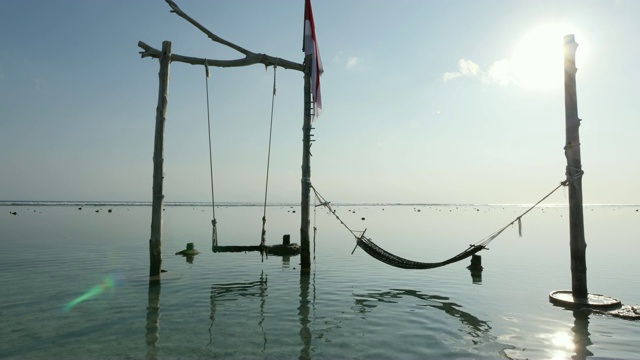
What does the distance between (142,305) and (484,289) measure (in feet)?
34.9

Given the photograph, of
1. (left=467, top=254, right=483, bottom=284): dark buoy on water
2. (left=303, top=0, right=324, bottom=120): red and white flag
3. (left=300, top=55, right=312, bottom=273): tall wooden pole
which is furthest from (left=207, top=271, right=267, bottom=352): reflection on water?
(left=467, top=254, right=483, bottom=284): dark buoy on water

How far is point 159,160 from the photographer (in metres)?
12.4

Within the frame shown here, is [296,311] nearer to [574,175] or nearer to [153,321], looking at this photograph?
[153,321]

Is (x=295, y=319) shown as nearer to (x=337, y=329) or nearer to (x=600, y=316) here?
(x=337, y=329)

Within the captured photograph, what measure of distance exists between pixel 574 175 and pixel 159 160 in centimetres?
1188

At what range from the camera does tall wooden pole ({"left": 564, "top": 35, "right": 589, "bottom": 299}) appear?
9641 millimetres

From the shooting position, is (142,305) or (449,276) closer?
(142,305)

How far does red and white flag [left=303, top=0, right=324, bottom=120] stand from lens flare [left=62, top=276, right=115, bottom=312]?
8823 millimetres

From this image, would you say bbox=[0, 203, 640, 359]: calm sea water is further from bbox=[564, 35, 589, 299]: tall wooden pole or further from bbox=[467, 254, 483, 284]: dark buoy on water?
bbox=[564, 35, 589, 299]: tall wooden pole

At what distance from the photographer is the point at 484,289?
42.9 feet

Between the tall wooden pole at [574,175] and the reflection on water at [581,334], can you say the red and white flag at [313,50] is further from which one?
the reflection on water at [581,334]

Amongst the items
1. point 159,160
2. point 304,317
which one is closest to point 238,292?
point 304,317

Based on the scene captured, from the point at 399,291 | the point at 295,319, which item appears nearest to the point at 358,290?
the point at 399,291

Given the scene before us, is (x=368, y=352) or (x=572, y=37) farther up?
(x=572, y=37)
